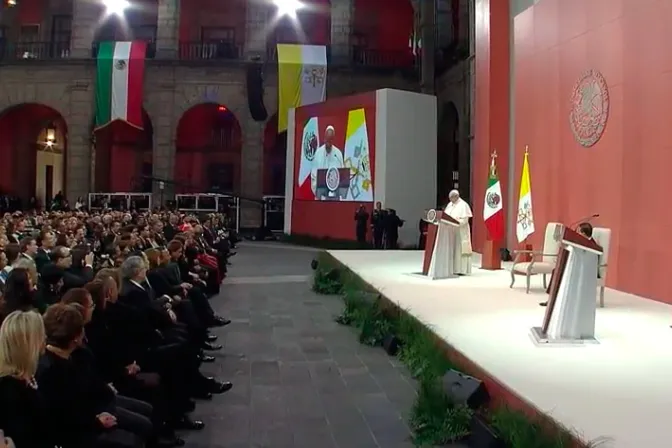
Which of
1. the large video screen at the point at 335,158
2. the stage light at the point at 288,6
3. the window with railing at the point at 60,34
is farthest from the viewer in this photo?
the window with railing at the point at 60,34

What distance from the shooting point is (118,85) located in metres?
23.3

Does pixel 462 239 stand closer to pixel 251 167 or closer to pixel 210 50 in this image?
pixel 251 167

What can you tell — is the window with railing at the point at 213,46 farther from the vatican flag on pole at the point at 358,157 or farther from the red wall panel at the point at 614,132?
the red wall panel at the point at 614,132

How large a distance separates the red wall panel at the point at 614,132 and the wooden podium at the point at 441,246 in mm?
1629

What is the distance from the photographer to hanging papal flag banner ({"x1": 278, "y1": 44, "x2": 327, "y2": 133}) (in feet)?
74.5

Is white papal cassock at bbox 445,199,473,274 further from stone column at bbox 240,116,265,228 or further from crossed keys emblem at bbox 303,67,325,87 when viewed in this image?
stone column at bbox 240,116,265,228

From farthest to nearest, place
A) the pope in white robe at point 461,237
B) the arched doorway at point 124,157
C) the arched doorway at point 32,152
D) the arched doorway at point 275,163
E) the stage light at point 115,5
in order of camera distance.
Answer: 1. the arched doorway at point 275,163
2. the arched doorway at point 124,157
3. the arched doorway at point 32,152
4. the stage light at point 115,5
5. the pope in white robe at point 461,237

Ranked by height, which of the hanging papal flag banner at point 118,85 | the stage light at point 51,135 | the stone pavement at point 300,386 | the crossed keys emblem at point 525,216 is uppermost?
the hanging papal flag banner at point 118,85

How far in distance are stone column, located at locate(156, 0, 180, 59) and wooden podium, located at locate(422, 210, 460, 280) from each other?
18003 mm

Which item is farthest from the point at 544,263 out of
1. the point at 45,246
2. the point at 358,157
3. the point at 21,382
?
the point at 358,157

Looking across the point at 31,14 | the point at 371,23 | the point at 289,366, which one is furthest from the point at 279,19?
the point at 289,366

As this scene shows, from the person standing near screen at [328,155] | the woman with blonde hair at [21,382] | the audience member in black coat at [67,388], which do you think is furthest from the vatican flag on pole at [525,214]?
the person standing near screen at [328,155]

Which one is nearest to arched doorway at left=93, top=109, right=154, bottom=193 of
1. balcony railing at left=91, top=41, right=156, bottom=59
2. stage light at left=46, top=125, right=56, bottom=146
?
balcony railing at left=91, top=41, right=156, bottom=59

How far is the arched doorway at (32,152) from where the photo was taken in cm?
2612
